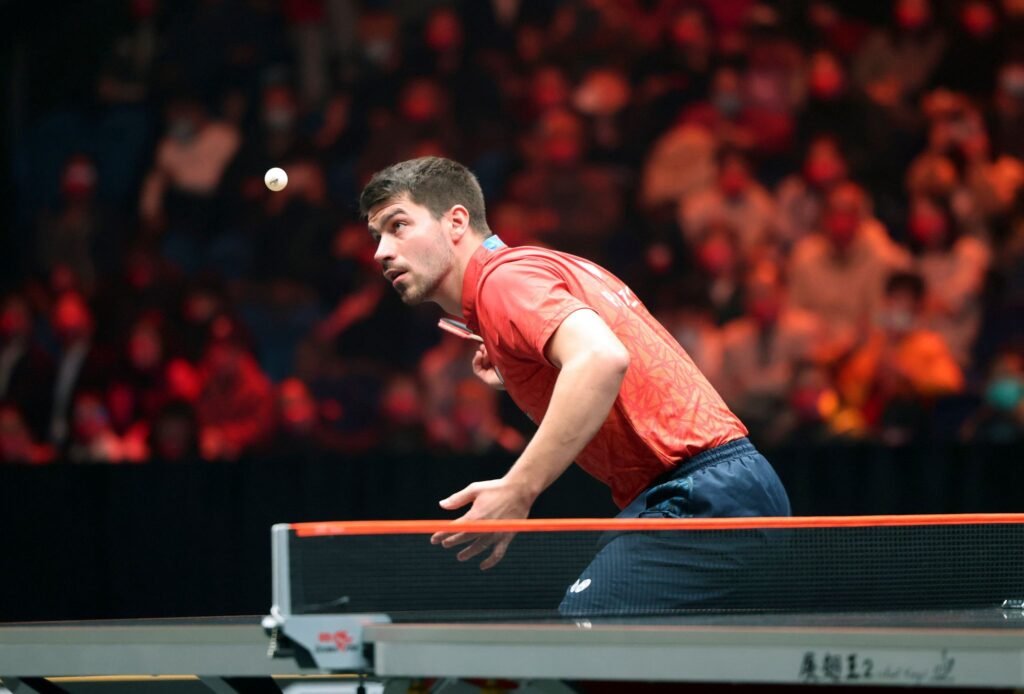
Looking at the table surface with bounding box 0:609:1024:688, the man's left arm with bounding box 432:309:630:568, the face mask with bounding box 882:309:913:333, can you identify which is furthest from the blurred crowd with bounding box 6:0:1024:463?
the table surface with bounding box 0:609:1024:688

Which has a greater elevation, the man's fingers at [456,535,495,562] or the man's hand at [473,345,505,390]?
the man's hand at [473,345,505,390]

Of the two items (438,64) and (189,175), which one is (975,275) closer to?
(438,64)

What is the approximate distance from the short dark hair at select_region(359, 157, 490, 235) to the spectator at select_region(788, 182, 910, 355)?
4.18 metres

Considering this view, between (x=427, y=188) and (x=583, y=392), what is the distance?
80cm

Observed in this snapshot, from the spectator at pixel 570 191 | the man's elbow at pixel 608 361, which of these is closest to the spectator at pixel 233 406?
the spectator at pixel 570 191

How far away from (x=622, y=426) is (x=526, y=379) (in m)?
0.26

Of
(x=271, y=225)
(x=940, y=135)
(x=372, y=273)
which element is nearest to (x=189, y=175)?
(x=271, y=225)

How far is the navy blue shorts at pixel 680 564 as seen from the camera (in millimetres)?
3021

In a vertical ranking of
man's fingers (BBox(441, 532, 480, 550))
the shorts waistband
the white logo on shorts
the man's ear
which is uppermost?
the man's ear

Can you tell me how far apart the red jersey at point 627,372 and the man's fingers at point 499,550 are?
37 cm

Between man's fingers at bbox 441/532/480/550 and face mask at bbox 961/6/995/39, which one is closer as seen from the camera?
man's fingers at bbox 441/532/480/550

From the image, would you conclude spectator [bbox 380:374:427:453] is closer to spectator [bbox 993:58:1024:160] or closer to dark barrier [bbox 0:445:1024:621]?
dark barrier [bbox 0:445:1024:621]

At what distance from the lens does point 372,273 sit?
8.20 meters

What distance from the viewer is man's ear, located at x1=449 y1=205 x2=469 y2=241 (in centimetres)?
337
